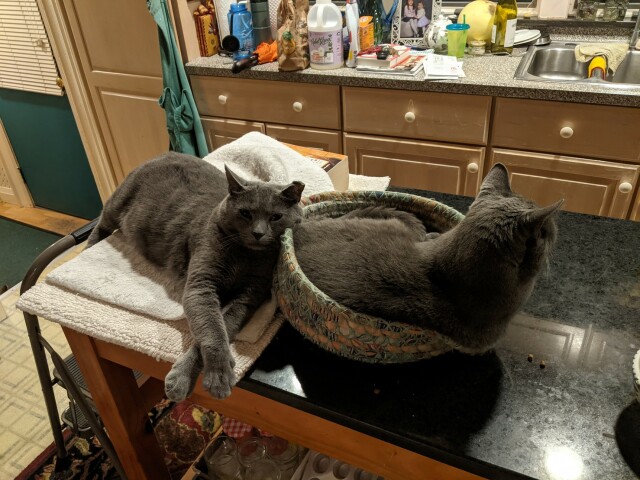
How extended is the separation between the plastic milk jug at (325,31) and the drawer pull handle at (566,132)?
3.01ft

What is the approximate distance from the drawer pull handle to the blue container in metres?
1.34

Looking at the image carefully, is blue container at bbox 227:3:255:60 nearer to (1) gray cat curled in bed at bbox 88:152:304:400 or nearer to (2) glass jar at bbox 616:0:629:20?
(1) gray cat curled in bed at bbox 88:152:304:400

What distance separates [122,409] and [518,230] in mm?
868

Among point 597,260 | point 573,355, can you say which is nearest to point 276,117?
point 597,260

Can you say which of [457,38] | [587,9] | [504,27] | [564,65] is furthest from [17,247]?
[587,9]

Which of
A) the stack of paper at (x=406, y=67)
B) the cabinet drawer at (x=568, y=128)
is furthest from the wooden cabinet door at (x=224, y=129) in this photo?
the cabinet drawer at (x=568, y=128)

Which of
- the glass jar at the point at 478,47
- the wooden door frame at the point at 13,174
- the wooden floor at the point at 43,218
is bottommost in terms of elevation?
the wooden floor at the point at 43,218

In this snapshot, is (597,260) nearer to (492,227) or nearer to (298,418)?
(492,227)

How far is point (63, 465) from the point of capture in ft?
5.16

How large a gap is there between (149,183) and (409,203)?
0.60 meters

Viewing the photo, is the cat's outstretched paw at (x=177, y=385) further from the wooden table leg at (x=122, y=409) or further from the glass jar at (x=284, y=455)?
the glass jar at (x=284, y=455)

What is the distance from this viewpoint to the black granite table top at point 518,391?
61 cm

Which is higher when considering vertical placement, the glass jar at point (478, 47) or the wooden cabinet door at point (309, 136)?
the glass jar at point (478, 47)

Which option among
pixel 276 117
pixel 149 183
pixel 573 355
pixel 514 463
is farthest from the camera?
pixel 276 117
